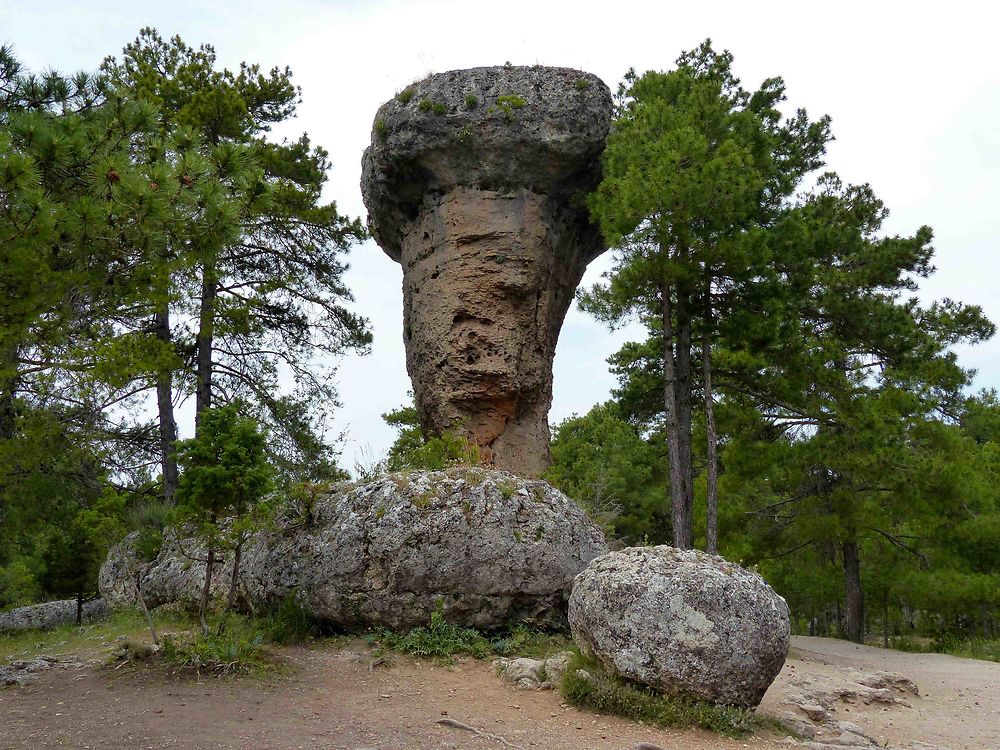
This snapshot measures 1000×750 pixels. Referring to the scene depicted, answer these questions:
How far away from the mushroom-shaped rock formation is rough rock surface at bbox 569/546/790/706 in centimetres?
734

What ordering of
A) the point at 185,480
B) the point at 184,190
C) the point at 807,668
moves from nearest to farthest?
the point at 184,190
the point at 185,480
the point at 807,668

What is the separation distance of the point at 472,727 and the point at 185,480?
448cm

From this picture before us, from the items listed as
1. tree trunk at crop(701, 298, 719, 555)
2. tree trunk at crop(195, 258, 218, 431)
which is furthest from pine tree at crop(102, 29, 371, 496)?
tree trunk at crop(701, 298, 719, 555)

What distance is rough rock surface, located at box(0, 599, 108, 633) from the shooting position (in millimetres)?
14181

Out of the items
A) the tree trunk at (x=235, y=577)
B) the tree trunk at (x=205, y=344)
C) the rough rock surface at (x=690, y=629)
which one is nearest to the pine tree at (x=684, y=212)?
the rough rock surface at (x=690, y=629)

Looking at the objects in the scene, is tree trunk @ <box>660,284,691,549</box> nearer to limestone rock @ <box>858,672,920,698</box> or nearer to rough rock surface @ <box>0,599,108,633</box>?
limestone rock @ <box>858,672,920,698</box>

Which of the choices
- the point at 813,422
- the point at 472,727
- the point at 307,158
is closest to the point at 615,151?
the point at 813,422

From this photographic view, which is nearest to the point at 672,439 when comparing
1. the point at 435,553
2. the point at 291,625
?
the point at 435,553

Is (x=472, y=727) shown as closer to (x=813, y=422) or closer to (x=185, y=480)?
(x=185, y=480)

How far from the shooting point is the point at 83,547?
14961 mm

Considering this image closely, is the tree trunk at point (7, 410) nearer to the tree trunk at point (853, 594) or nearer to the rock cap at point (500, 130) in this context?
the rock cap at point (500, 130)

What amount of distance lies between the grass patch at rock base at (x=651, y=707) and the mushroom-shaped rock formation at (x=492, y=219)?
24.2 feet

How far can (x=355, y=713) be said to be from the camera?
6922 mm

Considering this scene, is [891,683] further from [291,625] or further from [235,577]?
[235,577]
